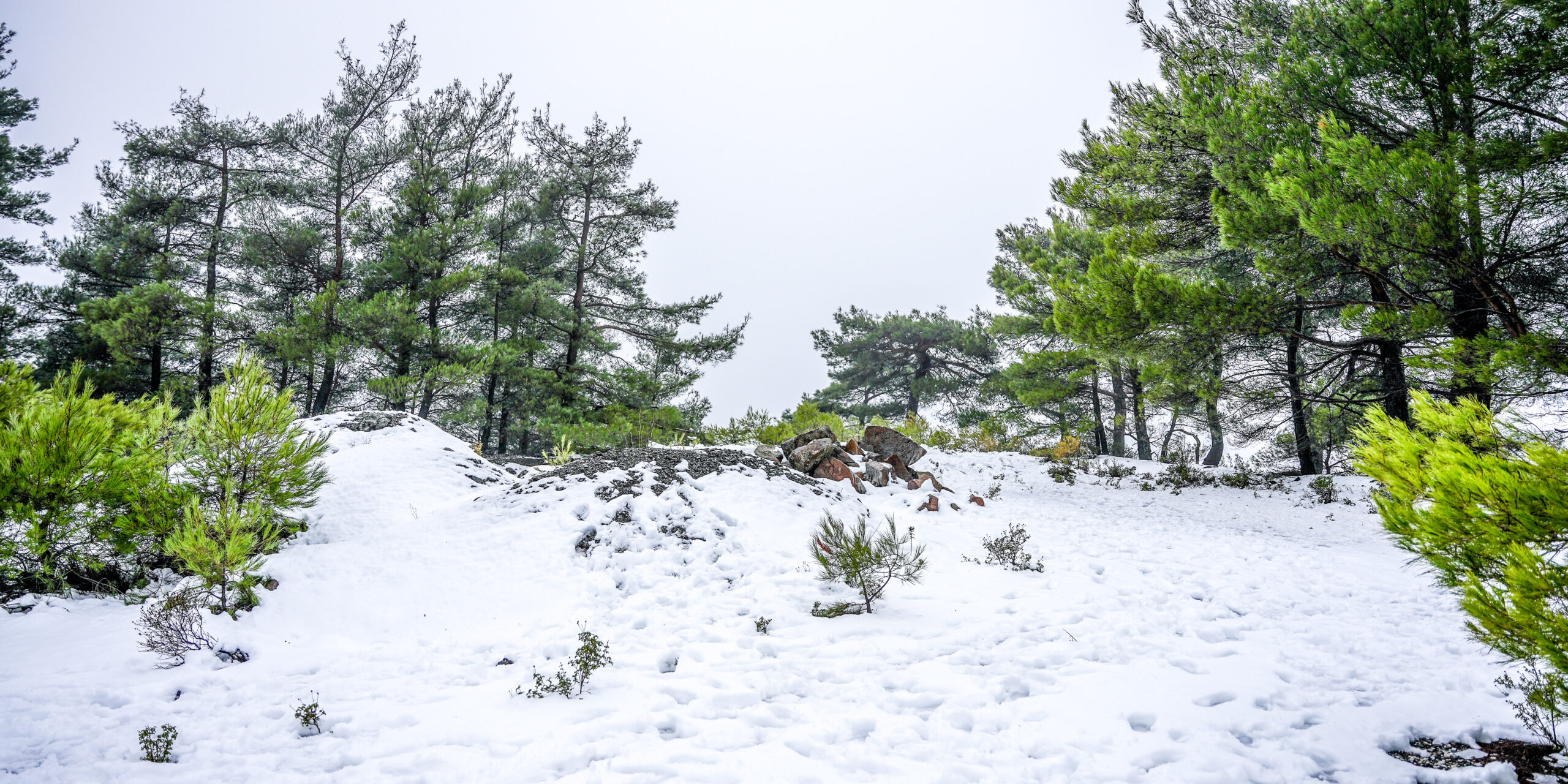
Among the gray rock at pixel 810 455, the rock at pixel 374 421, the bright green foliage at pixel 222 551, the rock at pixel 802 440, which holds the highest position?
the rock at pixel 374 421

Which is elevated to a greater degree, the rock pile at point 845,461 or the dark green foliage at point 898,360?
the dark green foliage at point 898,360

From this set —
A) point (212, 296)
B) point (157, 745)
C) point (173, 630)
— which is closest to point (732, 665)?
point (157, 745)

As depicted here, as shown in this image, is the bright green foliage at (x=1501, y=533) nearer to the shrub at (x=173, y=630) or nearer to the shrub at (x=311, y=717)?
the shrub at (x=311, y=717)

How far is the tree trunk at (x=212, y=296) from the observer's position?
13234mm

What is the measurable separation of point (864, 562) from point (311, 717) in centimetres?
342

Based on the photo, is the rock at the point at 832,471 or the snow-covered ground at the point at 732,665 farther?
the rock at the point at 832,471

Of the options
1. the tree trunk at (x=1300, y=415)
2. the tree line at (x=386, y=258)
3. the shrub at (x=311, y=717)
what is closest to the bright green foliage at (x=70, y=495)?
the shrub at (x=311, y=717)

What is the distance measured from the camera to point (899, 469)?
9.13 metres

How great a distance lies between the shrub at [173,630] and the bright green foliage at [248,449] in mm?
906

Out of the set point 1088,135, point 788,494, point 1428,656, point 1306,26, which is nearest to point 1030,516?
point 788,494

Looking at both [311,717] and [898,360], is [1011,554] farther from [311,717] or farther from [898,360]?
[898,360]

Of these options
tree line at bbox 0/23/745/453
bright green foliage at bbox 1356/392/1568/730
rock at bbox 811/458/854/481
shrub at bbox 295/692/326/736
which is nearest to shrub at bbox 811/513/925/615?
bright green foliage at bbox 1356/392/1568/730

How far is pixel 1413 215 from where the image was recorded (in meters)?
4.65

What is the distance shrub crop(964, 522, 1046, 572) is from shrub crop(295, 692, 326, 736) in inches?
206
